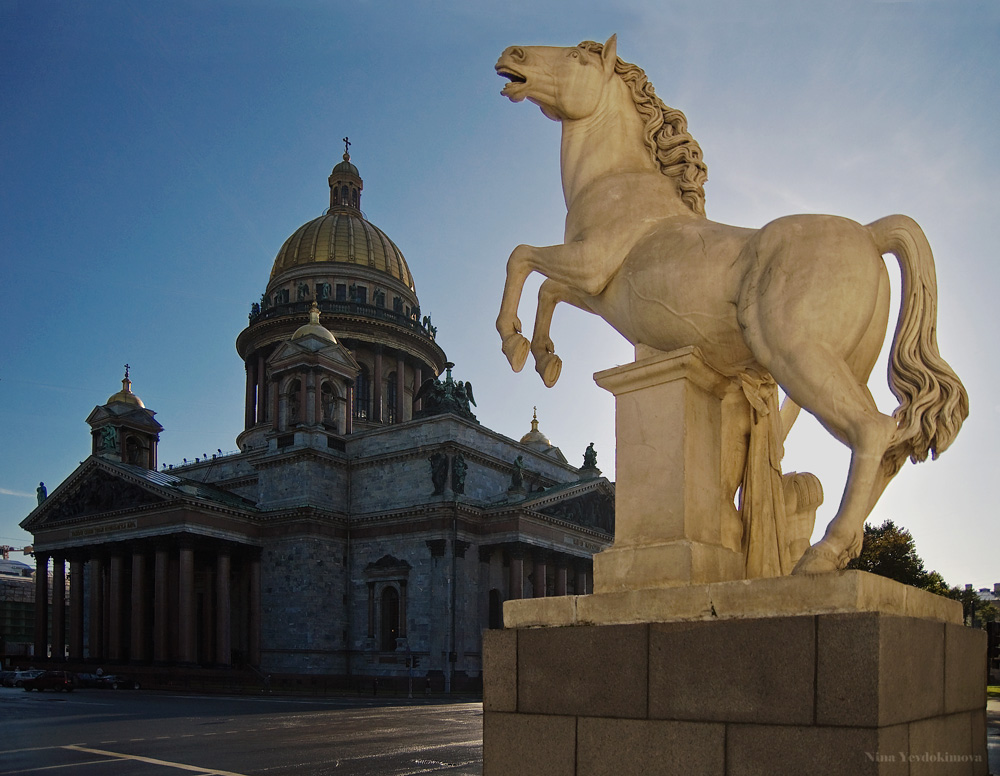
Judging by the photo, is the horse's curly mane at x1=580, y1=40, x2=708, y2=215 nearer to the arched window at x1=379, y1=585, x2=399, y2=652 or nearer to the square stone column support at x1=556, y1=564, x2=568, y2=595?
the arched window at x1=379, y1=585, x2=399, y2=652

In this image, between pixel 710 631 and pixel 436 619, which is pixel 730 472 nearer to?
pixel 710 631

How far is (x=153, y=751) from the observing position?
1736 cm

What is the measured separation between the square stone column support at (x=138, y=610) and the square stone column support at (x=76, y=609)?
6.25 metres

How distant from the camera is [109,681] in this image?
50.8 metres

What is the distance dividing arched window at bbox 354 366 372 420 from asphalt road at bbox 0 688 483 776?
37448 millimetres

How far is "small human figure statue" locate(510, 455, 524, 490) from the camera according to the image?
182 feet

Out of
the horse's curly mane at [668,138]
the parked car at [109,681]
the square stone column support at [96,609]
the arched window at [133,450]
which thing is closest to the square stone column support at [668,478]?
the horse's curly mane at [668,138]

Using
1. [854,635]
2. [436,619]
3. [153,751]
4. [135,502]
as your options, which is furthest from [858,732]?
[135,502]

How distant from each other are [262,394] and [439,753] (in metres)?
60.4

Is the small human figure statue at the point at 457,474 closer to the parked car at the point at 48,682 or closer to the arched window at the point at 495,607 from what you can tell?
the arched window at the point at 495,607

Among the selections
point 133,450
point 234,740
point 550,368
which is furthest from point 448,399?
point 550,368

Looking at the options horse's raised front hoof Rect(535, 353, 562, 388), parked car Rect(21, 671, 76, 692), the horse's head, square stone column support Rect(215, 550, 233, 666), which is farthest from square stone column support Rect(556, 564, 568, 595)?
the horse's head

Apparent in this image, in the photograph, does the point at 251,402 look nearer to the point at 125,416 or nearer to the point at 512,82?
the point at 125,416

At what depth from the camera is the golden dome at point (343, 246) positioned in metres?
75.8
